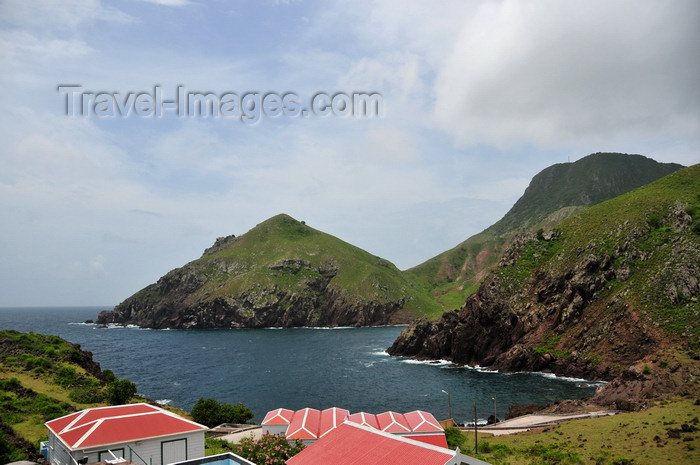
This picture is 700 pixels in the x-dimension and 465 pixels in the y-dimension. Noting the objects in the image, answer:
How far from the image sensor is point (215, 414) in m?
51.3

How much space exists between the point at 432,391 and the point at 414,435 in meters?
39.5

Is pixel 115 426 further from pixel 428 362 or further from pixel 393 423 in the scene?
pixel 428 362

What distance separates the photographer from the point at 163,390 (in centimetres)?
7762

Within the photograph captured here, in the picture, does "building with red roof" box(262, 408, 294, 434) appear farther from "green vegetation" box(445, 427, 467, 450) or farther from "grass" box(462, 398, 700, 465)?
"grass" box(462, 398, 700, 465)

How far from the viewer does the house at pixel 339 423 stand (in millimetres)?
37147

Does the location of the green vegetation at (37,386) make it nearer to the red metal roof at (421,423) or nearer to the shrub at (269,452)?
the shrub at (269,452)

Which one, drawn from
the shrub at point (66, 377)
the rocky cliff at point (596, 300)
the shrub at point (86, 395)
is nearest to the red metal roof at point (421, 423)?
the rocky cliff at point (596, 300)

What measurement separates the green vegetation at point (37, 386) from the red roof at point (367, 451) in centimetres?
1898

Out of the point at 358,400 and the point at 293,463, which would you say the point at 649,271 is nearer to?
the point at 358,400

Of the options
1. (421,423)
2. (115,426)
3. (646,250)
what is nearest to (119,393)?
(115,426)

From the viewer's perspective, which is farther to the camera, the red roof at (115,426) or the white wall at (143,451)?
the red roof at (115,426)

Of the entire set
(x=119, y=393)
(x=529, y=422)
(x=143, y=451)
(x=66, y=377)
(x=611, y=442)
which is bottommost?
(x=529, y=422)

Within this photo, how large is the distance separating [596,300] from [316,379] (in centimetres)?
6521

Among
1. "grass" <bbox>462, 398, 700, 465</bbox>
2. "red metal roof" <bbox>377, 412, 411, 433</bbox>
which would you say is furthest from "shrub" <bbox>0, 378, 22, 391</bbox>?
"grass" <bbox>462, 398, 700, 465</bbox>
